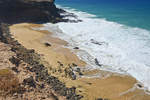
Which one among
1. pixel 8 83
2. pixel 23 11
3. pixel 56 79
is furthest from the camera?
pixel 23 11

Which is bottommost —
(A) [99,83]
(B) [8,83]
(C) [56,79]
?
(A) [99,83]

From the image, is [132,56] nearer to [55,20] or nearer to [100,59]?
[100,59]

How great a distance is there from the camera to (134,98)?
10.3 meters

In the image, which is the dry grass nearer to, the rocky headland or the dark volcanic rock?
the rocky headland

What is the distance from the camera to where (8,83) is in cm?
709

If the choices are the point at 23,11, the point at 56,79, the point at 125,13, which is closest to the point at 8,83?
the point at 56,79

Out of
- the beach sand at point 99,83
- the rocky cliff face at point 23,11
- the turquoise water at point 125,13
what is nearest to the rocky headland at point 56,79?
the beach sand at point 99,83

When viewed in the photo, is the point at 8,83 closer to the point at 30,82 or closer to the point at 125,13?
the point at 30,82

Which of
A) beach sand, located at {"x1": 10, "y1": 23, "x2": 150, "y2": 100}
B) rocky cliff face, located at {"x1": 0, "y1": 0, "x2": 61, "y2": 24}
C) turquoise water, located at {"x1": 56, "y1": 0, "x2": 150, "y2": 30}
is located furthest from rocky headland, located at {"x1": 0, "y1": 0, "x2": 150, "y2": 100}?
turquoise water, located at {"x1": 56, "y1": 0, "x2": 150, "y2": 30}

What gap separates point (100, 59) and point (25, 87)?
390 inches

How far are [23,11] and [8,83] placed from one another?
2783 cm

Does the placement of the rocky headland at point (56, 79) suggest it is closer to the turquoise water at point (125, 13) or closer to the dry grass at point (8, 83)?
the dry grass at point (8, 83)

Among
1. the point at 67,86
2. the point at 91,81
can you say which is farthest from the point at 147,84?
the point at 67,86

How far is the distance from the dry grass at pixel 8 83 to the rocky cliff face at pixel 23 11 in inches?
966
